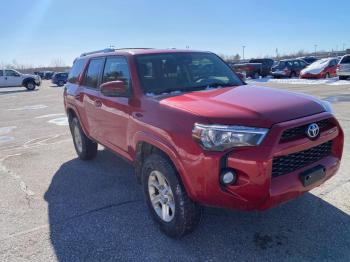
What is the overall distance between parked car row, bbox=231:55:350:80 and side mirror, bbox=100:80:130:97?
1630 centimetres

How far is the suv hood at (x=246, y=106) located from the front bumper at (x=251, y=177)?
115mm

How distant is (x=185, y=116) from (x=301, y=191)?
1.18 m

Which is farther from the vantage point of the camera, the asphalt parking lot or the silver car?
the silver car

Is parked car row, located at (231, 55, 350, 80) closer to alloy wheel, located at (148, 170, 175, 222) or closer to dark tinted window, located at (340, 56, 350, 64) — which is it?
dark tinted window, located at (340, 56, 350, 64)

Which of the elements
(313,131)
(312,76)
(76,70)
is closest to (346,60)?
(312,76)

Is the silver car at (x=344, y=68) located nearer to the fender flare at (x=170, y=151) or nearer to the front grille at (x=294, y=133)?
the front grille at (x=294, y=133)

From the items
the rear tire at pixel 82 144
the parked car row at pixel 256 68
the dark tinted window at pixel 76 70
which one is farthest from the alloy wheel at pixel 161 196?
the parked car row at pixel 256 68

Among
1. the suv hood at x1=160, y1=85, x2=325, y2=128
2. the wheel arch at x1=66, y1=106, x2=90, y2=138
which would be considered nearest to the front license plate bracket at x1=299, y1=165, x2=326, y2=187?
the suv hood at x1=160, y1=85, x2=325, y2=128

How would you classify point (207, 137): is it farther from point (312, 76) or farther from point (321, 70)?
point (321, 70)

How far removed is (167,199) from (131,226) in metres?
0.61

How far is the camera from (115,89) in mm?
3795

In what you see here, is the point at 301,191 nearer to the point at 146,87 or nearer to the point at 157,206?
the point at 157,206

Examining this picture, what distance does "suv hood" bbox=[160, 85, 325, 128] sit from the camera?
9.20 ft

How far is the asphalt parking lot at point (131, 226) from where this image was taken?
313cm
